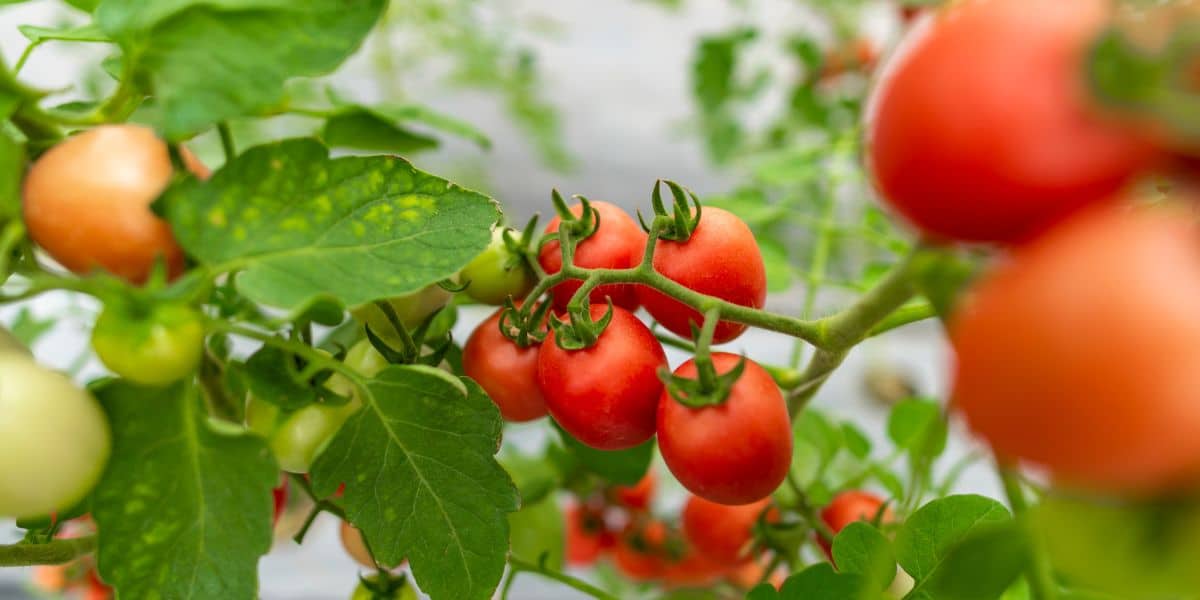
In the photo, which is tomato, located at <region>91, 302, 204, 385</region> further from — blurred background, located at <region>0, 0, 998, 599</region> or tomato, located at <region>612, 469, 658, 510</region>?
tomato, located at <region>612, 469, 658, 510</region>

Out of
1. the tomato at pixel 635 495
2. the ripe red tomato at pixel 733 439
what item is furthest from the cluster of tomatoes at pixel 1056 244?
the tomato at pixel 635 495

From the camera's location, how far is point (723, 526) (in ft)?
1.54

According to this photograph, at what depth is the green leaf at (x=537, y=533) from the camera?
0.48m

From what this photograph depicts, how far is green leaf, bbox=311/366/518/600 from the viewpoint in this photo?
0.28 metres

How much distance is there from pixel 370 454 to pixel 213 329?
0.07 meters

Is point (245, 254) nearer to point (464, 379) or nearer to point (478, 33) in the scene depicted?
point (464, 379)

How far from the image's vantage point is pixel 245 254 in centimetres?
24

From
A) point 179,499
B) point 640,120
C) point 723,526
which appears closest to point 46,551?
point 179,499

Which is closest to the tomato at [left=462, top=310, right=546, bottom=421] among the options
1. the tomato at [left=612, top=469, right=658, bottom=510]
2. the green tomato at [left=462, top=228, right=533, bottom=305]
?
the green tomato at [left=462, top=228, right=533, bottom=305]

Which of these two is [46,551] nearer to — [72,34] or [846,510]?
[72,34]

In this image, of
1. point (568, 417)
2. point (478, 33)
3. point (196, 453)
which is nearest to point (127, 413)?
point (196, 453)

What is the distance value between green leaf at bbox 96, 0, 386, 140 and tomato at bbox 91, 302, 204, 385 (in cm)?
5

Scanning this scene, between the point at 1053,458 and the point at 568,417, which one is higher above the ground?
the point at 1053,458

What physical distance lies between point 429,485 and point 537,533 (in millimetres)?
222
